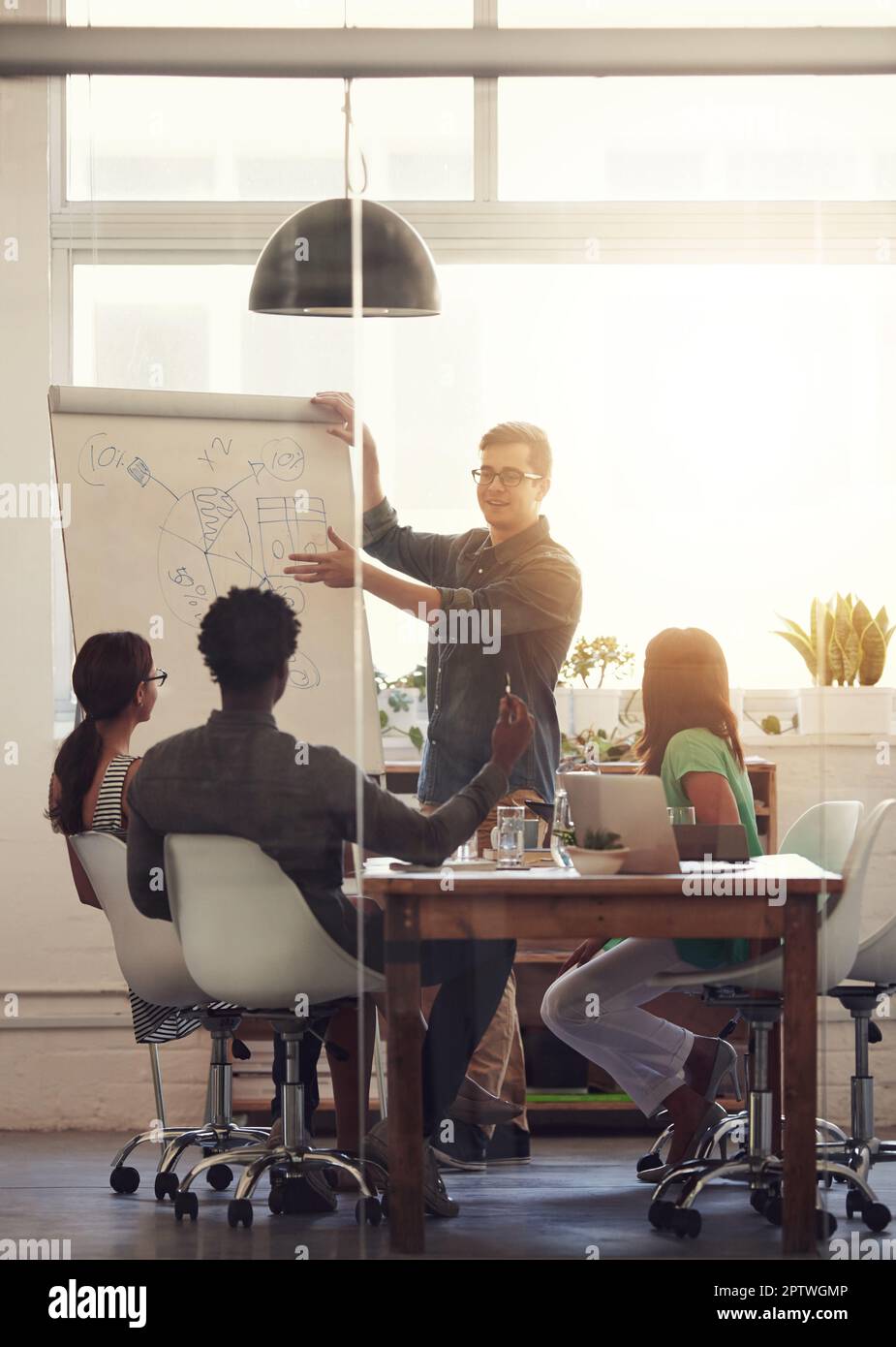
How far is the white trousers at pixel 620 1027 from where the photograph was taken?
11.0ft

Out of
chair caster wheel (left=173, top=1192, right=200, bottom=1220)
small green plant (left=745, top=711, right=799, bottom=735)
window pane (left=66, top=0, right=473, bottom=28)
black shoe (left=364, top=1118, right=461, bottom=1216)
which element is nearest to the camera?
black shoe (left=364, top=1118, right=461, bottom=1216)

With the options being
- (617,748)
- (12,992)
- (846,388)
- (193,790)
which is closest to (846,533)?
(846,388)

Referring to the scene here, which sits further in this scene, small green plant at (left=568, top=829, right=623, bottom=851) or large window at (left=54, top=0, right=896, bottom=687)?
large window at (left=54, top=0, right=896, bottom=687)

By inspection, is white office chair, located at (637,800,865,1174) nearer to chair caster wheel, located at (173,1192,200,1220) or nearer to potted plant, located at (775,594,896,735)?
potted plant, located at (775,594,896,735)

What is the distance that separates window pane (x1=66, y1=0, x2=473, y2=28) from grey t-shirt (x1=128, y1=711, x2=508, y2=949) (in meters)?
1.77

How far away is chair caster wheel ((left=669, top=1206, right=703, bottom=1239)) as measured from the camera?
313 centimetres

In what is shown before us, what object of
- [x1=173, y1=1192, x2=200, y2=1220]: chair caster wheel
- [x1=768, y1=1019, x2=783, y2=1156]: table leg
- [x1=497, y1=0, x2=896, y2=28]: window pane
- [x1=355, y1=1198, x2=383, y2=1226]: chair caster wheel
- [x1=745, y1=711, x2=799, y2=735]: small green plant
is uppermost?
[x1=497, y1=0, x2=896, y2=28]: window pane

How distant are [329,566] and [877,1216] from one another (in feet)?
5.71

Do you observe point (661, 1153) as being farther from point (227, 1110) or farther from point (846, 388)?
point (846, 388)

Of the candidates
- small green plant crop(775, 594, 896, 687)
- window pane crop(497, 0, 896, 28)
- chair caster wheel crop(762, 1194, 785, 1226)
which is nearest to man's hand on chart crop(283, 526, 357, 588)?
small green plant crop(775, 594, 896, 687)

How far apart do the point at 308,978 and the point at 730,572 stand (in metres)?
1.40

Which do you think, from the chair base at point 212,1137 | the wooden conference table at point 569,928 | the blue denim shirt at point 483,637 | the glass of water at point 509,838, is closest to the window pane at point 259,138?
the blue denim shirt at point 483,637

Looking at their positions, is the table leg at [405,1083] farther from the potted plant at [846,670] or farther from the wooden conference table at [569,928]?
the potted plant at [846,670]

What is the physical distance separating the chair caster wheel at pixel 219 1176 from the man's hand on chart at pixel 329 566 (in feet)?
4.25
